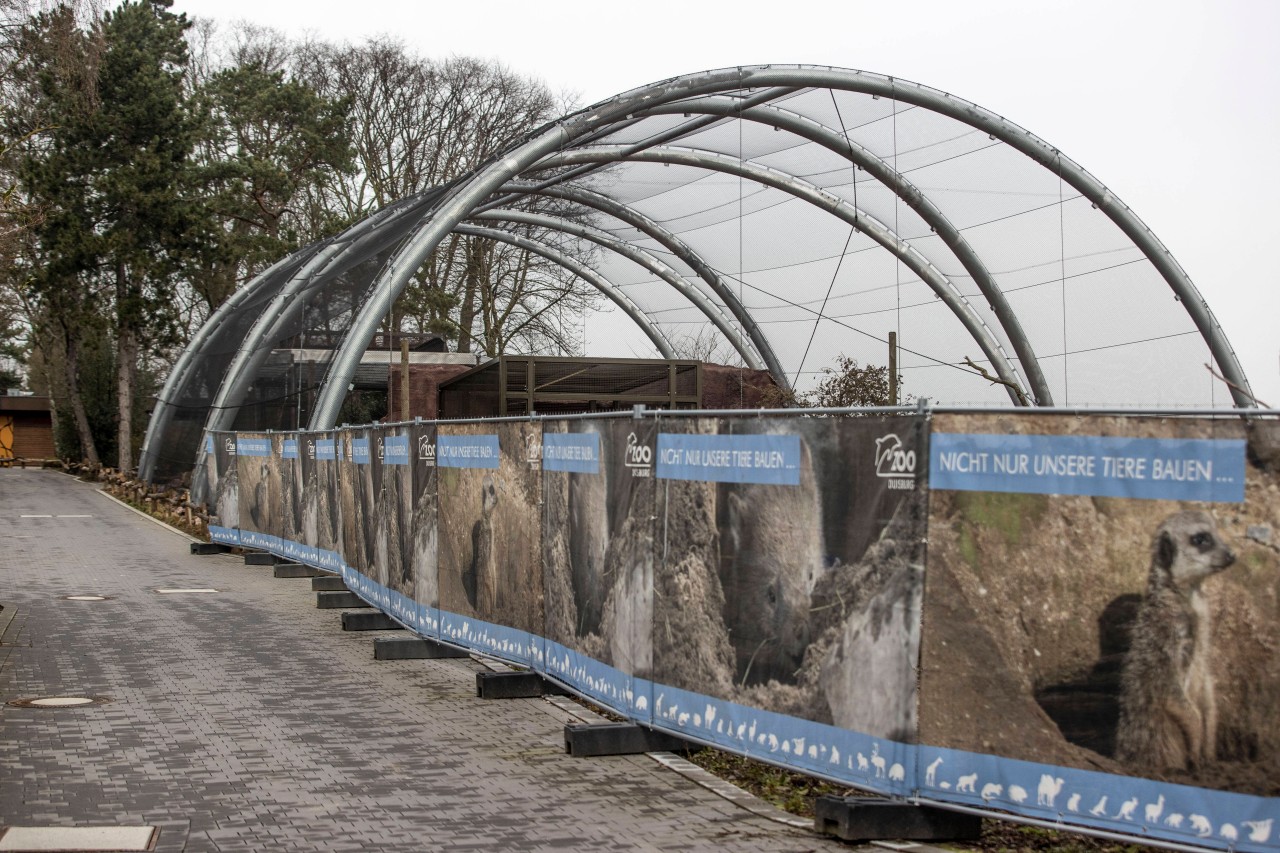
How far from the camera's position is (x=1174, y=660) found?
5844mm

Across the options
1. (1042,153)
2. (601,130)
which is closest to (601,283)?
(601,130)

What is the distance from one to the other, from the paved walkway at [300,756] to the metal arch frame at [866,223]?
25.7 meters

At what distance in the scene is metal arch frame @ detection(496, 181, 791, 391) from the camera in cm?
4338

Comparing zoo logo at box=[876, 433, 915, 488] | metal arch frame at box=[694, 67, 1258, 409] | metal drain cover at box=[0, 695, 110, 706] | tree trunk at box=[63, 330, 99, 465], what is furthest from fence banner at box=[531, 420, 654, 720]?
tree trunk at box=[63, 330, 99, 465]

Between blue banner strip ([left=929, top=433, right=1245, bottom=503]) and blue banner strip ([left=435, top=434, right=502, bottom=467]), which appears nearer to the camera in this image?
blue banner strip ([left=929, top=433, right=1245, bottom=503])

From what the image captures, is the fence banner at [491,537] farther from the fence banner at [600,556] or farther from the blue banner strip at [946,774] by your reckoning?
the blue banner strip at [946,774]

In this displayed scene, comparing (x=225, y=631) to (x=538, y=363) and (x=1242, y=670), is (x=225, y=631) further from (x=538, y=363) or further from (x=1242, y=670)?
(x=538, y=363)

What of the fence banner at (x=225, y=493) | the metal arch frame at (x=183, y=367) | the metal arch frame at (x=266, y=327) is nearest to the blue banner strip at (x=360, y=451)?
the fence banner at (x=225, y=493)

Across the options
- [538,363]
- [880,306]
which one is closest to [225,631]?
[538,363]

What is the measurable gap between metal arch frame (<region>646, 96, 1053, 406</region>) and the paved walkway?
20.7 meters

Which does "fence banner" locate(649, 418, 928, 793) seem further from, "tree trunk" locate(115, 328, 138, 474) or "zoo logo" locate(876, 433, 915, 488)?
"tree trunk" locate(115, 328, 138, 474)

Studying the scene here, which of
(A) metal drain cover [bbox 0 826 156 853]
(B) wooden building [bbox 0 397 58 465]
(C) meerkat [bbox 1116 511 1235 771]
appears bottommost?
(A) metal drain cover [bbox 0 826 156 853]

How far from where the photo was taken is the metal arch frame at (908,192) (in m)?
34.3

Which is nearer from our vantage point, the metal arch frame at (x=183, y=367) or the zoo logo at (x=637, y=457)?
the zoo logo at (x=637, y=457)
